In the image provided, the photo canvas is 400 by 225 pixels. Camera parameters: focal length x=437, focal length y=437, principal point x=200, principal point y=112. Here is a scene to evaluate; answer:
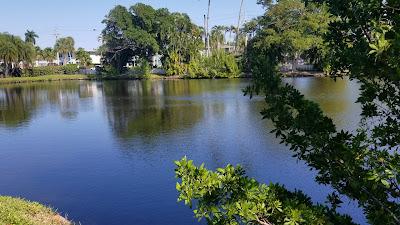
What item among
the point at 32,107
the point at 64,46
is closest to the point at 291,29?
the point at 32,107

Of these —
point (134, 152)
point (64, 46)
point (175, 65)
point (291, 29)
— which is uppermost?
point (64, 46)

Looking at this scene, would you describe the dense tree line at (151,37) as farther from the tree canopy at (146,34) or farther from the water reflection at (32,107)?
the water reflection at (32,107)

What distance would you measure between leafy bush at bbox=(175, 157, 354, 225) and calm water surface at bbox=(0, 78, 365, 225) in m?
8.37

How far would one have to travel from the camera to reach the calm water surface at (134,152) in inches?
624

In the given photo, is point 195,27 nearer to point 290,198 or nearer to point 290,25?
point 290,25

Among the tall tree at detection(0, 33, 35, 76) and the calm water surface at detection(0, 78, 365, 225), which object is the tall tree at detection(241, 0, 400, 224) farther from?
the tall tree at detection(0, 33, 35, 76)

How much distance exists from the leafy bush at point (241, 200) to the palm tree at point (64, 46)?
126 metres

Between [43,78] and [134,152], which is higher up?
[43,78]

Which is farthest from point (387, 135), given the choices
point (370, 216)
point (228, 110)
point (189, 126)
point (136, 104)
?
point (136, 104)

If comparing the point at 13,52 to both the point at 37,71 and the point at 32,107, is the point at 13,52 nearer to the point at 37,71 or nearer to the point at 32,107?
the point at 37,71

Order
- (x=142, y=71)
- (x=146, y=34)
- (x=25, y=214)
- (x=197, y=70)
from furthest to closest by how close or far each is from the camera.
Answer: (x=146, y=34) → (x=142, y=71) → (x=197, y=70) → (x=25, y=214)

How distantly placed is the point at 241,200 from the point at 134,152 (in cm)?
1859

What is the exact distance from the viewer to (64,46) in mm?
125625

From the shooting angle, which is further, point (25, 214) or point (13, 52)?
point (13, 52)
